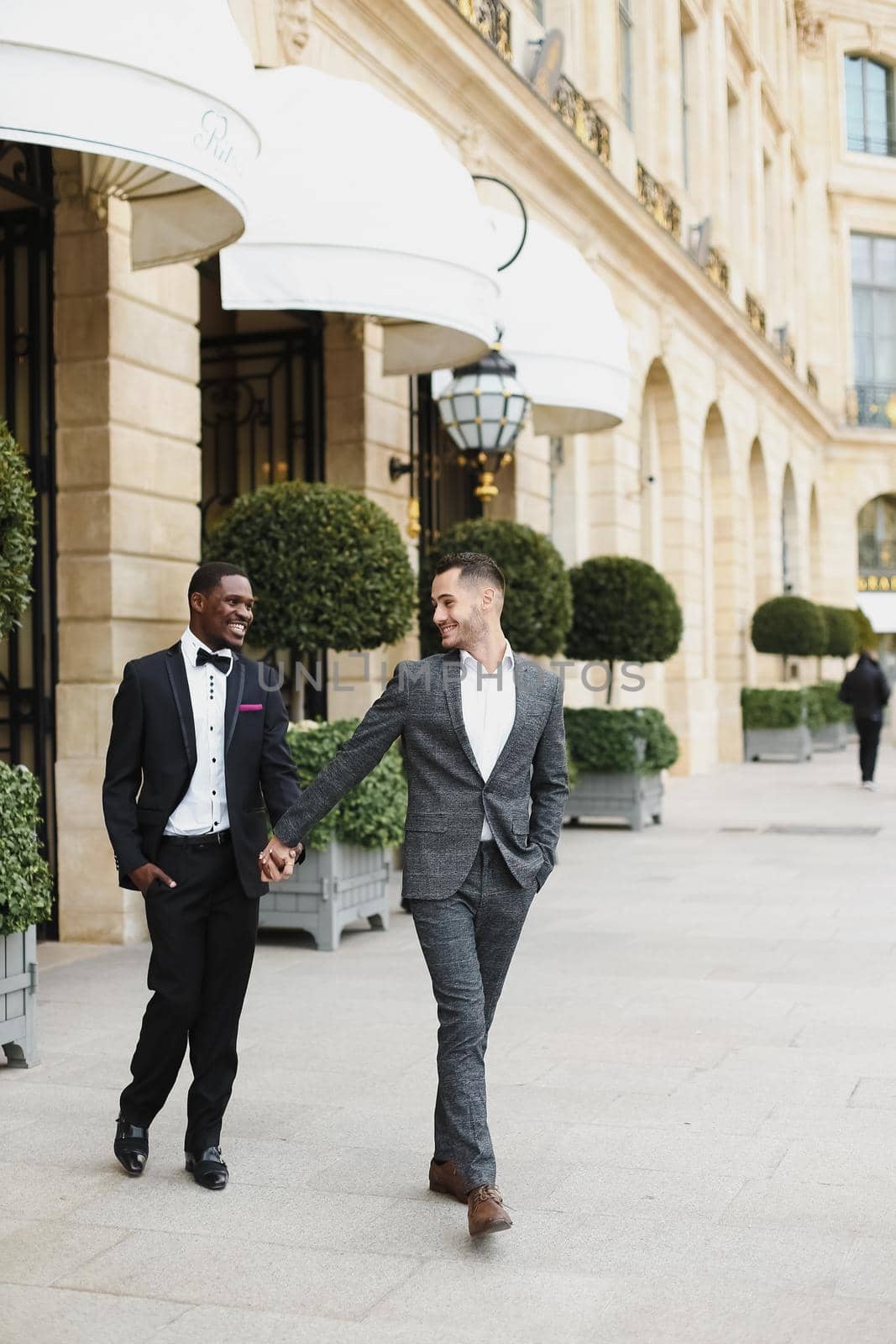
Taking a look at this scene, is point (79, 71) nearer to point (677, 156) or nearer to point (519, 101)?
point (519, 101)

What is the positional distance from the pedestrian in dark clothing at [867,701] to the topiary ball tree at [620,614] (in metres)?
4.88

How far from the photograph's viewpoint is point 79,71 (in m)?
6.45

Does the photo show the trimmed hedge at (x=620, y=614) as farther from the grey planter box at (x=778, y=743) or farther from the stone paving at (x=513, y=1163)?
the grey planter box at (x=778, y=743)

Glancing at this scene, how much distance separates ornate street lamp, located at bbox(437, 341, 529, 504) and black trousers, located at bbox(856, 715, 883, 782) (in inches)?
356

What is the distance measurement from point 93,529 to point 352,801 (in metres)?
2.09

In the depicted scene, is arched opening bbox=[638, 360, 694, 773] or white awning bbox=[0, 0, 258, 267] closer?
white awning bbox=[0, 0, 258, 267]

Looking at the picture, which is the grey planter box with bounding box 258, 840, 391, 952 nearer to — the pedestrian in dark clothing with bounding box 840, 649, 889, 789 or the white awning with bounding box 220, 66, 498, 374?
the white awning with bounding box 220, 66, 498, 374

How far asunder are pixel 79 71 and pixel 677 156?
60.8ft

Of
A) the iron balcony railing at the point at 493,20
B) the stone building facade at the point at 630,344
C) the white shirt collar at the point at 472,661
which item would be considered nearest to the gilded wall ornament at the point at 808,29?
the stone building facade at the point at 630,344

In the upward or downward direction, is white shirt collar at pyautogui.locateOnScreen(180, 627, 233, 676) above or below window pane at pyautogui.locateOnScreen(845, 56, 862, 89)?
below

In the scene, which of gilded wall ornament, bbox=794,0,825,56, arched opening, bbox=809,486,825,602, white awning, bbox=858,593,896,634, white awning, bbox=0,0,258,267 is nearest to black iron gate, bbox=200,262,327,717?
white awning, bbox=0,0,258,267

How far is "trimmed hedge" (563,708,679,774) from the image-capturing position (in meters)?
14.5

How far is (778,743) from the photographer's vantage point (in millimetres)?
26078

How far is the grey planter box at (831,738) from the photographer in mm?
29609
